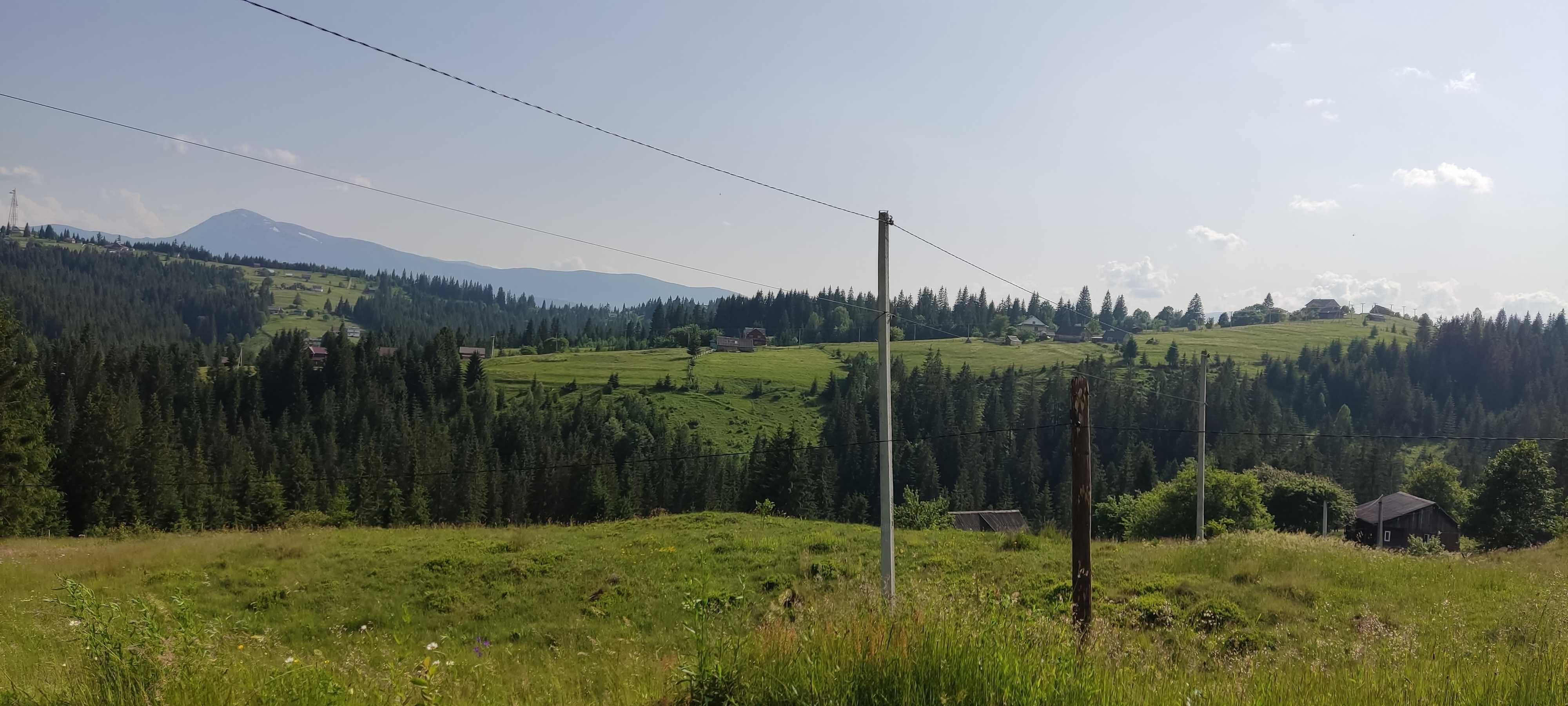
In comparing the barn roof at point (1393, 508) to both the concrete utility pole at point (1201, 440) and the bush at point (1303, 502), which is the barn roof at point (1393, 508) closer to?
the bush at point (1303, 502)

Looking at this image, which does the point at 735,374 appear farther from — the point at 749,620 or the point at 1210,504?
the point at 749,620

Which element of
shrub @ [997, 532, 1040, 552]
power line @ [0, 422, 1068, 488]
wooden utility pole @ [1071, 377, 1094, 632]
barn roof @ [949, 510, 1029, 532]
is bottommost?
barn roof @ [949, 510, 1029, 532]

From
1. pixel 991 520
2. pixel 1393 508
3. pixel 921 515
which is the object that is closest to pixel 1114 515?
pixel 991 520

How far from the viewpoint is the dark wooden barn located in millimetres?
80812

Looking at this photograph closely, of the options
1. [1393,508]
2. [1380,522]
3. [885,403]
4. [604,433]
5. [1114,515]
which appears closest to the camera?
[885,403]

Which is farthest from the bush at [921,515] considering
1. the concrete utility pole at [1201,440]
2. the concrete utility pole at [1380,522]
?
the concrete utility pole at [1380,522]

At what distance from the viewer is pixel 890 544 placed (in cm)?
1395

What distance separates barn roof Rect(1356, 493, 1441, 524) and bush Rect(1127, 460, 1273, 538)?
103ft

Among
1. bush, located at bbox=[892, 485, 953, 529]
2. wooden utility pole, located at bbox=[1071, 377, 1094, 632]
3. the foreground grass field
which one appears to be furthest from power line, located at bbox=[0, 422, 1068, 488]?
wooden utility pole, located at bbox=[1071, 377, 1094, 632]

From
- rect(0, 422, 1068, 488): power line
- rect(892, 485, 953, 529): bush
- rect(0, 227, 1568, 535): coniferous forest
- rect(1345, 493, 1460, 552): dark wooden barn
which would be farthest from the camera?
rect(1345, 493, 1460, 552): dark wooden barn

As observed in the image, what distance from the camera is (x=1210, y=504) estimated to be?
192 feet

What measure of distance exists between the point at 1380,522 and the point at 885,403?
67522 mm

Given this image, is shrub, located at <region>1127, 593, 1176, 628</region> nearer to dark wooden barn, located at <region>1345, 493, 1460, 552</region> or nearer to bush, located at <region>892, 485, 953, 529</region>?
bush, located at <region>892, 485, 953, 529</region>

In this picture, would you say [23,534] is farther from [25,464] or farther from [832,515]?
[832,515]
